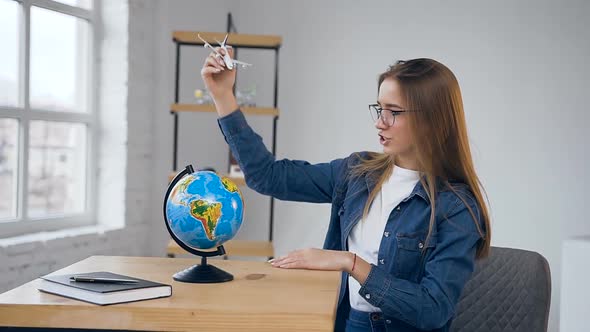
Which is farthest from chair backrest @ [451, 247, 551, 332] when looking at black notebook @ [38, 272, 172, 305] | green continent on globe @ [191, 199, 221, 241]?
black notebook @ [38, 272, 172, 305]

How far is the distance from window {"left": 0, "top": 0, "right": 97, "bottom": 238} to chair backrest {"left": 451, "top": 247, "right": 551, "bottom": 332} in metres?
1.96

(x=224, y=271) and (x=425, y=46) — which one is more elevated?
(x=425, y=46)

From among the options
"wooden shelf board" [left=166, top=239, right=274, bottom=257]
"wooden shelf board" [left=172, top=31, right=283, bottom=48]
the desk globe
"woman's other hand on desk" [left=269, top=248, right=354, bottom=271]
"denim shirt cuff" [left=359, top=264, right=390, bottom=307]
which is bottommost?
"wooden shelf board" [left=166, top=239, right=274, bottom=257]

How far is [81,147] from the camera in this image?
3.59 m

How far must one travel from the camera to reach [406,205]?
1.83 metres

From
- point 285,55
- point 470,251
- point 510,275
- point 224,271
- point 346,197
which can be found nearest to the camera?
point 224,271

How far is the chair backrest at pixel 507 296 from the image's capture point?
211 cm

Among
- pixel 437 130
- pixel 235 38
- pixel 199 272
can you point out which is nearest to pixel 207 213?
pixel 199 272

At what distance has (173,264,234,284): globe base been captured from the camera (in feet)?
4.93

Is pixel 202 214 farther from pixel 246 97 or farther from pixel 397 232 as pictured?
pixel 246 97

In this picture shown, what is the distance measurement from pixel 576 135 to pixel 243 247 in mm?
1755

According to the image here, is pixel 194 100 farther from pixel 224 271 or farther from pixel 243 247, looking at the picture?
pixel 224 271

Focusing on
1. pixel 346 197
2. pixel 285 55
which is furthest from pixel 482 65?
pixel 346 197

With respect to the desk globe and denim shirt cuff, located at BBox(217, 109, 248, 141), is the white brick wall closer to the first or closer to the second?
denim shirt cuff, located at BBox(217, 109, 248, 141)
